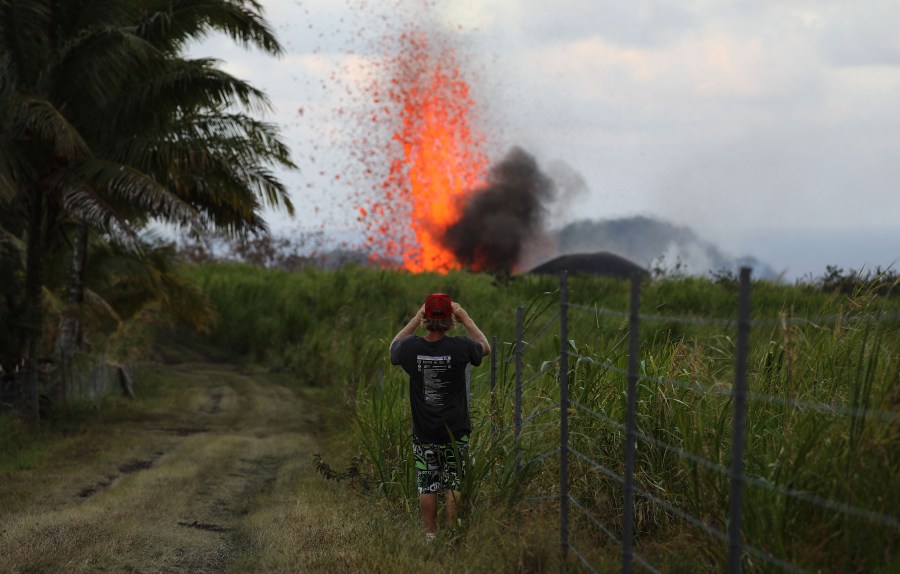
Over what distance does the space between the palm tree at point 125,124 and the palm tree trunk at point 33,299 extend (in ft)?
0.08

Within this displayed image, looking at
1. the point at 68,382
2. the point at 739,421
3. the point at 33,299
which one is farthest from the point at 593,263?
the point at 739,421

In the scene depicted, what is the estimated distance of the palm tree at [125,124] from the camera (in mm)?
18391

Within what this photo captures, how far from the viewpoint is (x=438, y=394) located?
26.9ft

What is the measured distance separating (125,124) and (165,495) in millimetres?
8959

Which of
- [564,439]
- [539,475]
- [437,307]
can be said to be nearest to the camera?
[564,439]

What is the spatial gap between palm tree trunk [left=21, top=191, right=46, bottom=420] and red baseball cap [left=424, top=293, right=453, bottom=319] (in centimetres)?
1347

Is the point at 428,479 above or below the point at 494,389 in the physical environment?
below

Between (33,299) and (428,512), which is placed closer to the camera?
(428,512)

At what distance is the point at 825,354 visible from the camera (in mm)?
7008

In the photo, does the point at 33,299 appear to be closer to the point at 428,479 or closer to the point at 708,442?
the point at 428,479

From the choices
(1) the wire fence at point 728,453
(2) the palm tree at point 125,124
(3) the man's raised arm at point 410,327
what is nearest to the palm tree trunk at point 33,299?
(2) the palm tree at point 125,124

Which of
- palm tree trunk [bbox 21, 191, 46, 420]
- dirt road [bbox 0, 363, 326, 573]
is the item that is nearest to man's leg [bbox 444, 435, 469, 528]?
dirt road [bbox 0, 363, 326, 573]

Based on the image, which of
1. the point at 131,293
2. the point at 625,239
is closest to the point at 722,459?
the point at 131,293

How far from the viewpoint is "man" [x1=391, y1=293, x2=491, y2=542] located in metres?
8.11
